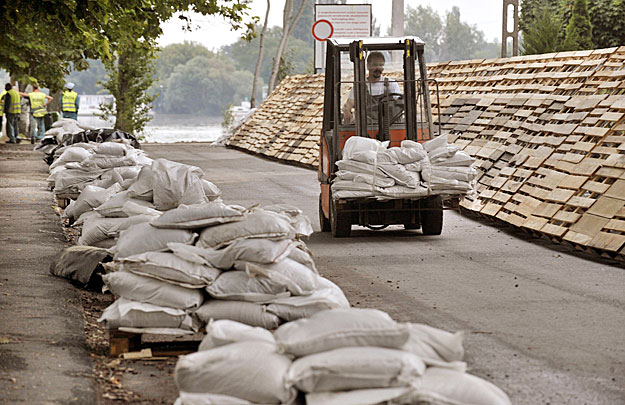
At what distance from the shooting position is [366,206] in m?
12.8

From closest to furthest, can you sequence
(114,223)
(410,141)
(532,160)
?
(114,223), (410,141), (532,160)

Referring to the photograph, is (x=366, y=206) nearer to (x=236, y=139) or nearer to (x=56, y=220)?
(x=56, y=220)

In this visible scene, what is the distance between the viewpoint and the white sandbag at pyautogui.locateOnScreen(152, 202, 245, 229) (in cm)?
695

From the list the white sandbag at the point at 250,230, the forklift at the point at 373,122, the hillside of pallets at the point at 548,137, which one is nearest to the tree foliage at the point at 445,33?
the hillside of pallets at the point at 548,137

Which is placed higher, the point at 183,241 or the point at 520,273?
the point at 183,241

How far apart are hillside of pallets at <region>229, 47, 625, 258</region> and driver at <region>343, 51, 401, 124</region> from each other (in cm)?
260

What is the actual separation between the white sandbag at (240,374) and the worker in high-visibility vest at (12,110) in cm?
3249

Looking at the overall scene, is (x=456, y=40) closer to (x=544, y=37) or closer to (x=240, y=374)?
(x=544, y=37)

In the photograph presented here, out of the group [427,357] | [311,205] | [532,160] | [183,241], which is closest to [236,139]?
[311,205]

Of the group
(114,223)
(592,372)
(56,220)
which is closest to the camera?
(592,372)

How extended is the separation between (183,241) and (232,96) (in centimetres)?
8966

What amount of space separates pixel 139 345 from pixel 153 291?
1.25ft

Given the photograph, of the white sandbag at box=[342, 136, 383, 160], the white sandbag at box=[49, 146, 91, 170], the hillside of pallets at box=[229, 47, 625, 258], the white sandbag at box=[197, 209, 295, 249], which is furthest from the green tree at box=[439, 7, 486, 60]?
the white sandbag at box=[197, 209, 295, 249]

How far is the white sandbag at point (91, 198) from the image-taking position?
11531mm
